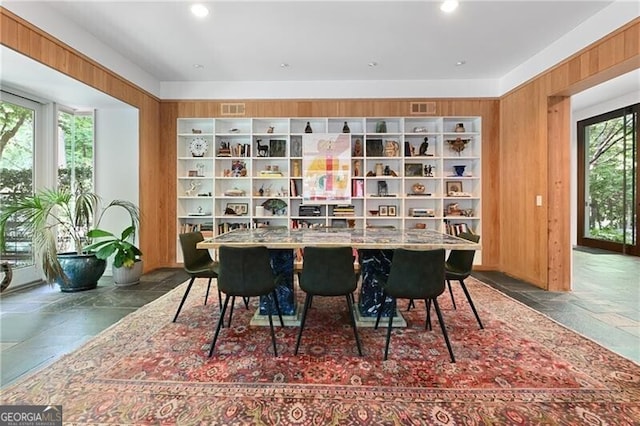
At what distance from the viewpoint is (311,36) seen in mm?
3701

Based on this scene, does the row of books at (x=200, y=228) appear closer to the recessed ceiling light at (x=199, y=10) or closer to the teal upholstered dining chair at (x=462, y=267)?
the recessed ceiling light at (x=199, y=10)

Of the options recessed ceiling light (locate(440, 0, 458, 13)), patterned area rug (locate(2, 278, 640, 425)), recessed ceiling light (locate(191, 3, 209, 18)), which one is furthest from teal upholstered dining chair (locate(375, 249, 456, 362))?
recessed ceiling light (locate(191, 3, 209, 18))

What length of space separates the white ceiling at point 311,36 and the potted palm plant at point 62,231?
136cm

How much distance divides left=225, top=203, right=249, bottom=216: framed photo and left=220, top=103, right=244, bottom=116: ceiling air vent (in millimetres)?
1507

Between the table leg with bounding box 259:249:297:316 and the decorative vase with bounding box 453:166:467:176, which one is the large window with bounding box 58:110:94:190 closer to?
the table leg with bounding box 259:249:297:316

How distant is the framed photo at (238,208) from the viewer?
5.33m

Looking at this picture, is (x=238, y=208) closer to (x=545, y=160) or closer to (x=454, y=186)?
(x=454, y=186)

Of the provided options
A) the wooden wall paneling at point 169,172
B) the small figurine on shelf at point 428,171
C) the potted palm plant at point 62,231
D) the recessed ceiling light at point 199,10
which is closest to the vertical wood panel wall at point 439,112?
the wooden wall paneling at point 169,172

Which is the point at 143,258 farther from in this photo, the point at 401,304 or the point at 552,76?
the point at 552,76

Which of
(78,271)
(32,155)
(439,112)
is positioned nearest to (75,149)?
(32,155)

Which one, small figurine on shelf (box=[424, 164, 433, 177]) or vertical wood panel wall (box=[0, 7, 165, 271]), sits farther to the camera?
small figurine on shelf (box=[424, 164, 433, 177])

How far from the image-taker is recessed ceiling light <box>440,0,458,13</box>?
3027 mm

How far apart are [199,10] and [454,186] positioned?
4385 millimetres

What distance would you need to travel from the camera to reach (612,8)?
307 cm
